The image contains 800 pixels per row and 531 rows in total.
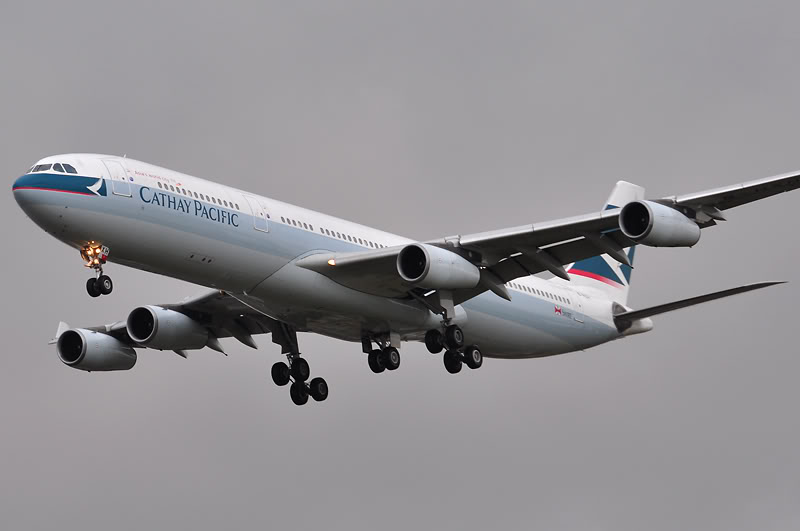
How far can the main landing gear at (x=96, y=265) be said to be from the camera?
40.5 m

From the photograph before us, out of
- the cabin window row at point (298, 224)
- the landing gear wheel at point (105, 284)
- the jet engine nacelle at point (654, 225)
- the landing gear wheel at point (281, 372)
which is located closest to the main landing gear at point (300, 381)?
the landing gear wheel at point (281, 372)

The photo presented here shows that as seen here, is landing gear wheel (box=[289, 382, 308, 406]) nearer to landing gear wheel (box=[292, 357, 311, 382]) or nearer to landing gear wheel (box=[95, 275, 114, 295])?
landing gear wheel (box=[292, 357, 311, 382])

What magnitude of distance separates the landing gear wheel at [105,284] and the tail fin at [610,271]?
75.4 feet

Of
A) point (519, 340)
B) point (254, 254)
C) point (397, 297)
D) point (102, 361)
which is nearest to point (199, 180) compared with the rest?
point (254, 254)

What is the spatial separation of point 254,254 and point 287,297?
208cm

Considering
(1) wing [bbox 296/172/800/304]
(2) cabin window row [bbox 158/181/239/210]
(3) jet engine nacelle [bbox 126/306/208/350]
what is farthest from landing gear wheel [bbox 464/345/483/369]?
(2) cabin window row [bbox 158/181/239/210]

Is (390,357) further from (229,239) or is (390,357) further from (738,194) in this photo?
(738,194)

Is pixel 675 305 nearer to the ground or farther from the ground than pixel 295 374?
farther from the ground

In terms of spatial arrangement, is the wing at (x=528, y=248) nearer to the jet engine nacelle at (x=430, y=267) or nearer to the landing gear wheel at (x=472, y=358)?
the jet engine nacelle at (x=430, y=267)

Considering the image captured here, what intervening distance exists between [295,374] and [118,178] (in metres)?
13.0

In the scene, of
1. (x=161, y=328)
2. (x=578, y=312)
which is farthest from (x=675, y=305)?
(x=161, y=328)

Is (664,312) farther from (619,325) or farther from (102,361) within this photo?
(102,361)

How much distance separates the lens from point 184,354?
5225cm

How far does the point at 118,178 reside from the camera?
40938 millimetres
